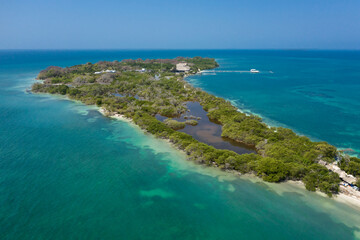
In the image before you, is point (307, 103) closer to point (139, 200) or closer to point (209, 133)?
point (209, 133)

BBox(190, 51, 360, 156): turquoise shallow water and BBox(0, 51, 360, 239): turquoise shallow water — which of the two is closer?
BBox(0, 51, 360, 239): turquoise shallow water

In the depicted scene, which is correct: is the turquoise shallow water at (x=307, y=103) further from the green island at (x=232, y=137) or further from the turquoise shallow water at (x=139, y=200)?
the turquoise shallow water at (x=139, y=200)

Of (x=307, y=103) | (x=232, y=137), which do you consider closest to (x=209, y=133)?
(x=232, y=137)

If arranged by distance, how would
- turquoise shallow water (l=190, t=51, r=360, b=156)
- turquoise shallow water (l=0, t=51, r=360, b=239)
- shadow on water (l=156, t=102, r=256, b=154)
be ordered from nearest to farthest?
turquoise shallow water (l=0, t=51, r=360, b=239) → shadow on water (l=156, t=102, r=256, b=154) → turquoise shallow water (l=190, t=51, r=360, b=156)

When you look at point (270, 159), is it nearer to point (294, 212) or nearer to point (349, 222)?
point (294, 212)

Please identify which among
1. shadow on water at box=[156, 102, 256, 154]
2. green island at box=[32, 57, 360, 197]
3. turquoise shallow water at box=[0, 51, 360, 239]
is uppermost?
green island at box=[32, 57, 360, 197]

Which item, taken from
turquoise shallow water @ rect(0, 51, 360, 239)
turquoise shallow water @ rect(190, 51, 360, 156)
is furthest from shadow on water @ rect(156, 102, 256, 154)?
turquoise shallow water @ rect(190, 51, 360, 156)

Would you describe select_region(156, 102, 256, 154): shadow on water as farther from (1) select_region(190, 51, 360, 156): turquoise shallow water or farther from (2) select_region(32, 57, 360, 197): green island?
(1) select_region(190, 51, 360, 156): turquoise shallow water
